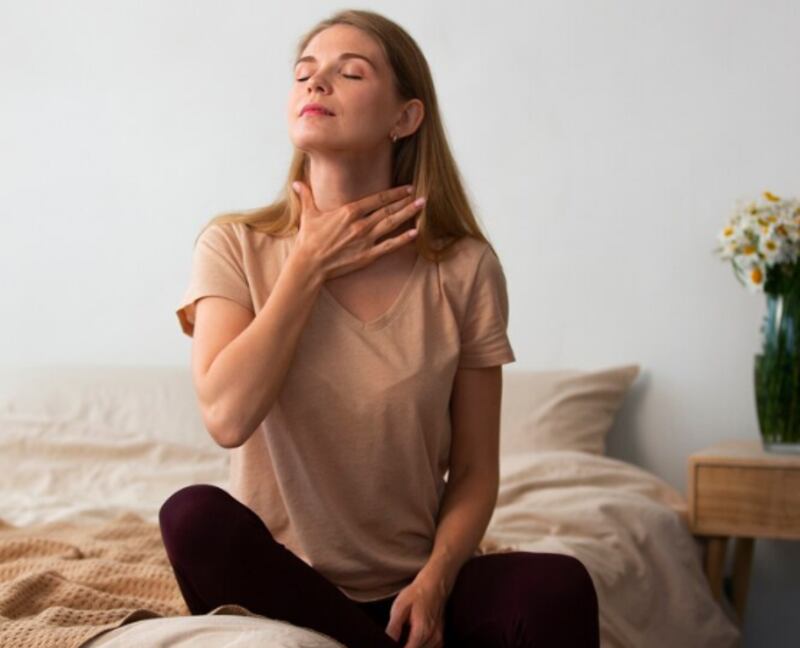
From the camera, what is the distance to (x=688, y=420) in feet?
10.4

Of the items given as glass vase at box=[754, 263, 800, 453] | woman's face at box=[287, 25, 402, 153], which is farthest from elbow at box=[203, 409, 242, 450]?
glass vase at box=[754, 263, 800, 453]

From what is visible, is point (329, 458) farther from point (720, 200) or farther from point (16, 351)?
point (16, 351)

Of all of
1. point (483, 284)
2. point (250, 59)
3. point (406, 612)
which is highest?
point (250, 59)

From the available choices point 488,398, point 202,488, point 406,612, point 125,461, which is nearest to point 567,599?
point 406,612

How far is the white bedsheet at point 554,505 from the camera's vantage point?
2320 mm

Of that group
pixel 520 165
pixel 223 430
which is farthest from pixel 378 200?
pixel 520 165

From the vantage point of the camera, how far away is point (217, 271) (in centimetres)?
167

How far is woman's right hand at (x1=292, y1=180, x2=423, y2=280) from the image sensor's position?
1666mm

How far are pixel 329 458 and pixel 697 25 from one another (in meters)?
1.89

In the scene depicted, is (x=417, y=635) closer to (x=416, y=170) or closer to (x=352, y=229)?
(x=352, y=229)

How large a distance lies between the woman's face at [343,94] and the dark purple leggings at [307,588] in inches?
18.9

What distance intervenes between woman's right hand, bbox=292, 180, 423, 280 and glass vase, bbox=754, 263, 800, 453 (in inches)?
50.4

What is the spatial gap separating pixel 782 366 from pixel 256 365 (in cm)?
158

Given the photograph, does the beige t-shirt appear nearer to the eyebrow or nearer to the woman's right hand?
the woman's right hand
